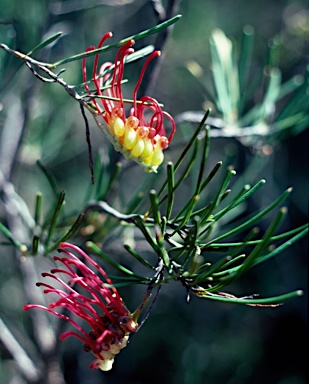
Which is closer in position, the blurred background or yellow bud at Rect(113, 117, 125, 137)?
yellow bud at Rect(113, 117, 125, 137)

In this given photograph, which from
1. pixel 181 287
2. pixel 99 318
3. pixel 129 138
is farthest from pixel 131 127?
pixel 181 287

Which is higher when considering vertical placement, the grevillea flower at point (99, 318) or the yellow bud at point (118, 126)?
the yellow bud at point (118, 126)

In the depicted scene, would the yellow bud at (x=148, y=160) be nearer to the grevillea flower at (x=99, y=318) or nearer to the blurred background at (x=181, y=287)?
the grevillea flower at (x=99, y=318)

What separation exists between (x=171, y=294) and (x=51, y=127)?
0.80 meters

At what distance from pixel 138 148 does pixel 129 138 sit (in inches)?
0.4

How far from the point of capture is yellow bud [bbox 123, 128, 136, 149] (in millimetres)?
408

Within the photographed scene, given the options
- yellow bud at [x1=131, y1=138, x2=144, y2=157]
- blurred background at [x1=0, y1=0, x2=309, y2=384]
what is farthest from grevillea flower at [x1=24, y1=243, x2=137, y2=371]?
blurred background at [x1=0, y1=0, x2=309, y2=384]

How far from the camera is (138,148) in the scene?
1.35 feet

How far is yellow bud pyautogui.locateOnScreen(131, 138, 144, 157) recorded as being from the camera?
0.41 m

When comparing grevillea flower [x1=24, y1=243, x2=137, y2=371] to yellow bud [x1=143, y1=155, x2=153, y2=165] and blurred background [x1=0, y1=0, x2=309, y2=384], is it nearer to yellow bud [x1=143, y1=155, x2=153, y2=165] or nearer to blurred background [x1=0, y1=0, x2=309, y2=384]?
yellow bud [x1=143, y1=155, x2=153, y2=165]

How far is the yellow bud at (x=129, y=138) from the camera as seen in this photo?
0.41 meters

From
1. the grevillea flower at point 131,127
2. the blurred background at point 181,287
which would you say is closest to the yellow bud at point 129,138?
the grevillea flower at point 131,127

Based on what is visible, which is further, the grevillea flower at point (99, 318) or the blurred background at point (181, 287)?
the blurred background at point (181, 287)

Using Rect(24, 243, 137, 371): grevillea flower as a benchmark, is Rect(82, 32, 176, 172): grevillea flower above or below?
above
